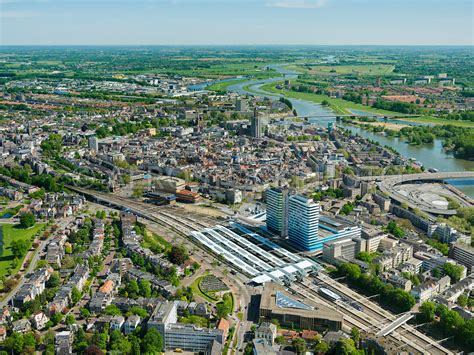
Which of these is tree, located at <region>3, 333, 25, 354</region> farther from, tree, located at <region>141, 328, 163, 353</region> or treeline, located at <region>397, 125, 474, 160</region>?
treeline, located at <region>397, 125, 474, 160</region>

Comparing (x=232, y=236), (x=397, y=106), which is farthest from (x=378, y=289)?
(x=397, y=106)

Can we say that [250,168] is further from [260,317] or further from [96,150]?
[260,317]

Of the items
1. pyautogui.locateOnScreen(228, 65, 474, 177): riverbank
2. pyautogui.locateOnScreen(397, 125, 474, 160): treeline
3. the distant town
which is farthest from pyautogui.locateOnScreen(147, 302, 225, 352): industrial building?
pyautogui.locateOnScreen(397, 125, 474, 160): treeline

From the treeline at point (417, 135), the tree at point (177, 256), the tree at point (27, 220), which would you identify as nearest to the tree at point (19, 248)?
the tree at point (27, 220)

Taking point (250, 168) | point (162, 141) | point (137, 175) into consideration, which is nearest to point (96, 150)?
point (162, 141)

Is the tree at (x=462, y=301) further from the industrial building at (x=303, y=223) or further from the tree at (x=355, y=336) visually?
the industrial building at (x=303, y=223)

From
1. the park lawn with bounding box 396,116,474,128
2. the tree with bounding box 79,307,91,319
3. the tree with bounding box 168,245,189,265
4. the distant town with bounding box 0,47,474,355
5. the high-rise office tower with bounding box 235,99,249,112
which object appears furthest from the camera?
the high-rise office tower with bounding box 235,99,249,112
